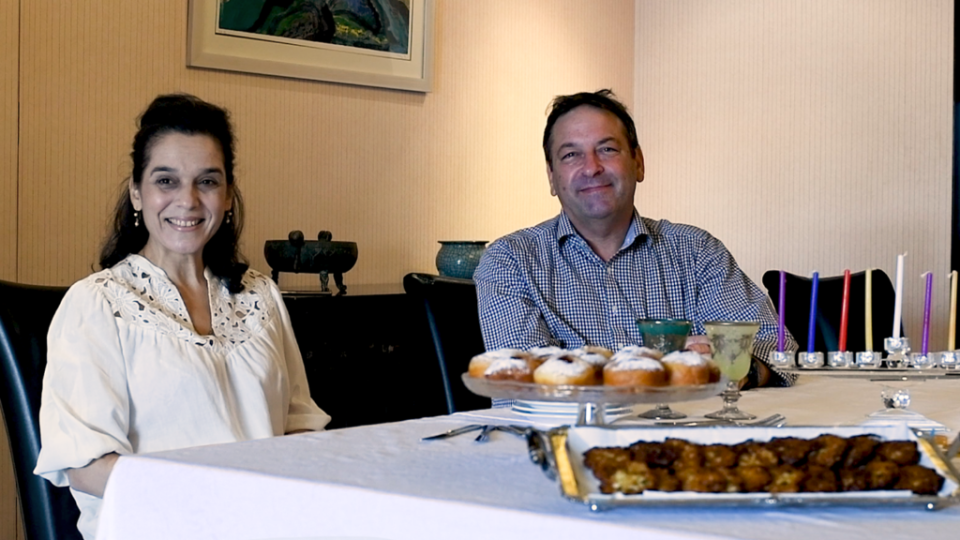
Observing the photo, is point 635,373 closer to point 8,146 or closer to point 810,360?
point 810,360

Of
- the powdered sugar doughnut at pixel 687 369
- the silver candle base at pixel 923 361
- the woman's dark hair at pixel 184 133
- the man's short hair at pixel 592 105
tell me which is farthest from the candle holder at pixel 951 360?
the woman's dark hair at pixel 184 133

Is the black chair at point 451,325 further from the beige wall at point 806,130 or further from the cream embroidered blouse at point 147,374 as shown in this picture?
the beige wall at point 806,130

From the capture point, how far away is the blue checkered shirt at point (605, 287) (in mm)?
2354

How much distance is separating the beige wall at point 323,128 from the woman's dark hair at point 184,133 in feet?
3.23

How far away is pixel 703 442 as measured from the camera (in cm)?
114

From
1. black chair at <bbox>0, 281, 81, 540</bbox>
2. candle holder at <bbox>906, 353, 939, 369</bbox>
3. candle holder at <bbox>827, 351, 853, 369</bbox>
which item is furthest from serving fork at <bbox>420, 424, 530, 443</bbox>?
candle holder at <bbox>906, 353, 939, 369</bbox>

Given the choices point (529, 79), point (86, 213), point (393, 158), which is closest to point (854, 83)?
point (529, 79)

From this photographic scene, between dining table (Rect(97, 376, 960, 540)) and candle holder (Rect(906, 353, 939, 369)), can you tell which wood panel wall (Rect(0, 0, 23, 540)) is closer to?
dining table (Rect(97, 376, 960, 540))

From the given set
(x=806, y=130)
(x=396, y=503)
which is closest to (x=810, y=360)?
(x=396, y=503)

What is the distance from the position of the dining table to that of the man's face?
3.56ft

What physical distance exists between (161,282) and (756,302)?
4.06ft

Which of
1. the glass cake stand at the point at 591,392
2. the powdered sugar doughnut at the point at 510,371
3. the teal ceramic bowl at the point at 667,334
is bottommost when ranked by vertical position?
the glass cake stand at the point at 591,392

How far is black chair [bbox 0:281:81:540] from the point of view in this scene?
1.73 m

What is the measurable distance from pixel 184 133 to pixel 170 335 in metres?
0.37
